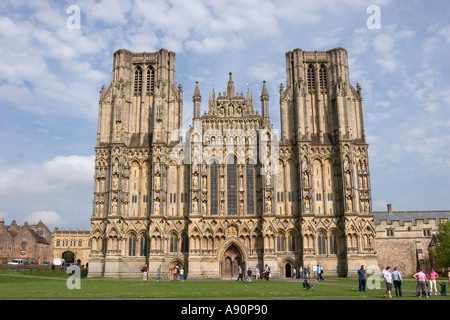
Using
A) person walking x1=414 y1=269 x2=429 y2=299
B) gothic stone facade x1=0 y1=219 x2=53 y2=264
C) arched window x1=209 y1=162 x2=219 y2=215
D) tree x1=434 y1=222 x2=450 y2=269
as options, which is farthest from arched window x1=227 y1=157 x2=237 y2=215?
gothic stone facade x1=0 y1=219 x2=53 y2=264

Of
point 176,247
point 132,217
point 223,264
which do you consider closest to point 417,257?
point 223,264

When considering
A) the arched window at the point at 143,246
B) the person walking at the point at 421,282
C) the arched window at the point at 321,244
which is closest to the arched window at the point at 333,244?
the arched window at the point at 321,244

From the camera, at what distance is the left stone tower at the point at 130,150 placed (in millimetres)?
52281

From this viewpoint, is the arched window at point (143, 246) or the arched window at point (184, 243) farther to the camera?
the arched window at point (143, 246)

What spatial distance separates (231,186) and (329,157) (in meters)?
13.5

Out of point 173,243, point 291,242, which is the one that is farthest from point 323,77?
point 173,243

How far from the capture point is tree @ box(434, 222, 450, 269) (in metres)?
56.6

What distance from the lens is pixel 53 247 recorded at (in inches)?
4518

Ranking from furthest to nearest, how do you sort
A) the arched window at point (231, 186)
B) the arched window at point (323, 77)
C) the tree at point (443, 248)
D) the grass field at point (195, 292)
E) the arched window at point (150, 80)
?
the arched window at point (150, 80)
the arched window at point (323, 77)
the tree at point (443, 248)
the arched window at point (231, 186)
the grass field at point (195, 292)

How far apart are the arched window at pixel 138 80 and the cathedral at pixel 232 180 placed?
0.92 m

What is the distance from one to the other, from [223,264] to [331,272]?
43.8ft

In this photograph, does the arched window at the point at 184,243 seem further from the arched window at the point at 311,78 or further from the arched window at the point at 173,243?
the arched window at the point at 311,78

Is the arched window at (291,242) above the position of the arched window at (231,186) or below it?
below

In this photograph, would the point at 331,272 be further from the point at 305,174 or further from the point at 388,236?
the point at 388,236
